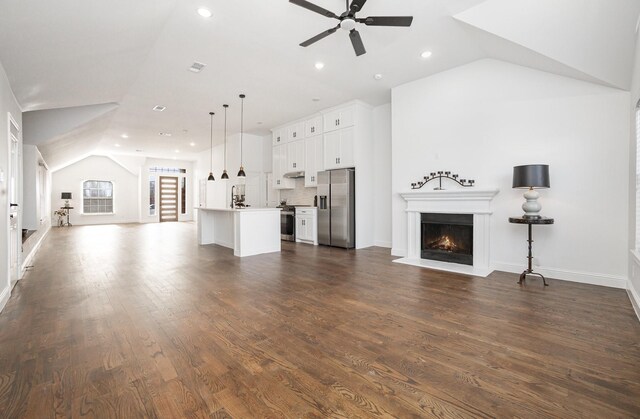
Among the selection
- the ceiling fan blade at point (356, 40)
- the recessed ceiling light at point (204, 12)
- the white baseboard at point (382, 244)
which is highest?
the recessed ceiling light at point (204, 12)

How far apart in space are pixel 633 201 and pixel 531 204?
94 cm

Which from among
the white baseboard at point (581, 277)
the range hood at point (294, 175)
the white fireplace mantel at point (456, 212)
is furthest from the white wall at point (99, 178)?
the white baseboard at point (581, 277)

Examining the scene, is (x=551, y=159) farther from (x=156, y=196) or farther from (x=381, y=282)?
(x=156, y=196)

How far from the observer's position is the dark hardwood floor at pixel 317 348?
5.33 feet

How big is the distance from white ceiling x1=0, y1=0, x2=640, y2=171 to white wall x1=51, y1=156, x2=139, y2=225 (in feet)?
26.5

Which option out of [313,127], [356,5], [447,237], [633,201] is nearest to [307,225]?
[313,127]

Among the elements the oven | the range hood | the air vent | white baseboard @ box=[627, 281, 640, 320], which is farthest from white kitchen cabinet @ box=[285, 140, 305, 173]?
white baseboard @ box=[627, 281, 640, 320]

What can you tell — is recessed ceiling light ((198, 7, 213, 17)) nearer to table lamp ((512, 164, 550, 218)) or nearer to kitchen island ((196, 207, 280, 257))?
kitchen island ((196, 207, 280, 257))

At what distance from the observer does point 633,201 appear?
11.0 feet

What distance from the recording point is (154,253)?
610cm

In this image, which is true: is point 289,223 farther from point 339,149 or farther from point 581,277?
point 581,277

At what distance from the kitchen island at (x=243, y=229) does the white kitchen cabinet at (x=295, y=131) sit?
8.21ft

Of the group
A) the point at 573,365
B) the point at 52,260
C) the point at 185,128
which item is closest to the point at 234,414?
the point at 573,365

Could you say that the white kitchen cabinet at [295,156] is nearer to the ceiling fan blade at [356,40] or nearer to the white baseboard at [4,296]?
the ceiling fan blade at [356,40]
